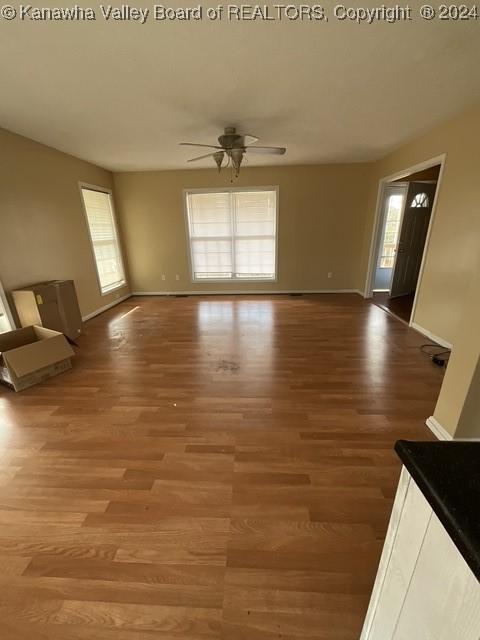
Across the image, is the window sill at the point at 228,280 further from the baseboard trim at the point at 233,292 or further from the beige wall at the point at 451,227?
the beige wall at the point at 451,227

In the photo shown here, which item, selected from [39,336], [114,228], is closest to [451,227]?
[39,336]

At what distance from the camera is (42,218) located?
3.54 meters

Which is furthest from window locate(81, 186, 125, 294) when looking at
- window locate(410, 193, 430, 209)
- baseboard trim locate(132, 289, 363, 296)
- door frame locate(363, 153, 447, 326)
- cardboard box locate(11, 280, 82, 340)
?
window locate(410, 193, 430, 209)

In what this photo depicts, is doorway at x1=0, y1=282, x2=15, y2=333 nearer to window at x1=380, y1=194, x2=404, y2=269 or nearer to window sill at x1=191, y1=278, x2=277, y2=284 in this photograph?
window sill at x1=191, y1=278, x2=277, y2=284

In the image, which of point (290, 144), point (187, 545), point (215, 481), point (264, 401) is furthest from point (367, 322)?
point (187, 545)

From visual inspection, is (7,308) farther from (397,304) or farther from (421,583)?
(397,304)

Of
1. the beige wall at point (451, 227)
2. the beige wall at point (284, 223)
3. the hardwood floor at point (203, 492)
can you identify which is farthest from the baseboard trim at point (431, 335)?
the beige wall at point (284, 223)

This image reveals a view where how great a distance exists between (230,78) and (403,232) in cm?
440

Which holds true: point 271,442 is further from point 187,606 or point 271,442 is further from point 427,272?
point 427,272

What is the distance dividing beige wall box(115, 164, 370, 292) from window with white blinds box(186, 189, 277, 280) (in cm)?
17

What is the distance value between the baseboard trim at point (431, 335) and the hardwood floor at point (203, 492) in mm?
463

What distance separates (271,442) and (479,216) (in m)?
3.05

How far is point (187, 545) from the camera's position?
1.25 metres

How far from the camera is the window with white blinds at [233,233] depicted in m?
5.30
